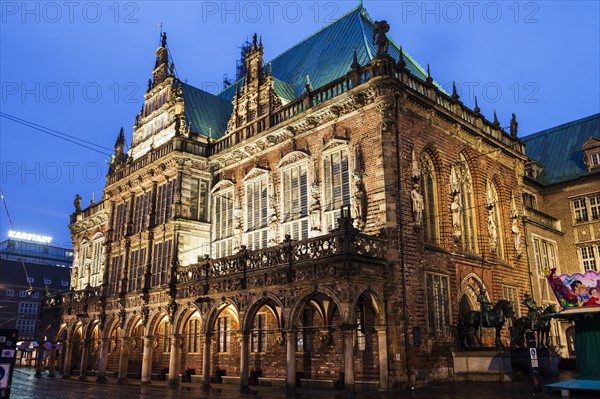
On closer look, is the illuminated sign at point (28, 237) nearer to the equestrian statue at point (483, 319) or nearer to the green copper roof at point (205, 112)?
the green copper roof at point (205, 112)

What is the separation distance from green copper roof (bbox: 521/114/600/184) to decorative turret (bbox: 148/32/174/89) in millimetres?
28066

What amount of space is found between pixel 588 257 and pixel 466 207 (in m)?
13.2

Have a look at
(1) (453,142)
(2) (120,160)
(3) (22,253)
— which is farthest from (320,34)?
(3) (22,253)

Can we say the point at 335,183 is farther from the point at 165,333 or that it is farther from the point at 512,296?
the point at 165,333

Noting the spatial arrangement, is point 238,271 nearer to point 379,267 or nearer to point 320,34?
point 379,267

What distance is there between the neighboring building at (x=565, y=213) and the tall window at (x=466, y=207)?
6.19 meters

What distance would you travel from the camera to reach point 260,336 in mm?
26328

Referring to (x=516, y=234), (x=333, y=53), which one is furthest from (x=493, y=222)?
(x=333, y=53)

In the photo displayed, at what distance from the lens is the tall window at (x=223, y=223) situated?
29500 mm

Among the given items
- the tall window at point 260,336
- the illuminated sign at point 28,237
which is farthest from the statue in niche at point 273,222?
the illuminated sign at point 28,237

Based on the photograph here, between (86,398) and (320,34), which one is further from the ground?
(320,34)

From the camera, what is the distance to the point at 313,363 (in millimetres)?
23219

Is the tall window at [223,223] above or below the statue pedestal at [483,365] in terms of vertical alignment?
above

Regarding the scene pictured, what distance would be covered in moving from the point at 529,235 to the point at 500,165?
476 cm
